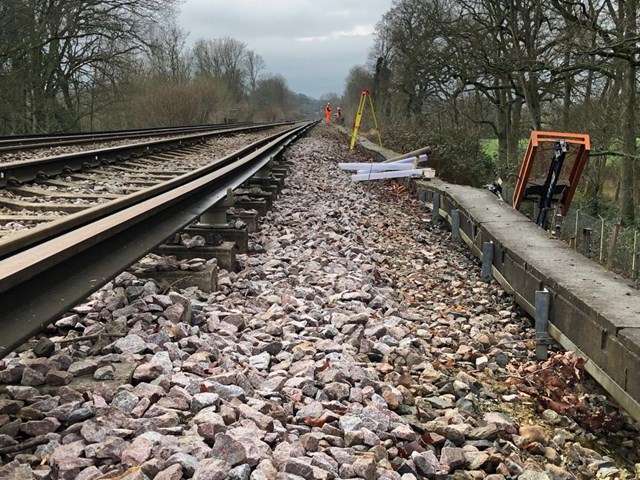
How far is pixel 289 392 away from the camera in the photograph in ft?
9.75

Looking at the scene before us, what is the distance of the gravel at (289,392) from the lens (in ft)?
7.44

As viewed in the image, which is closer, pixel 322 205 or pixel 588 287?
pixel 588 287

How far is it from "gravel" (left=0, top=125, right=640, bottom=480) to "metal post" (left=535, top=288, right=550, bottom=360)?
152 mm

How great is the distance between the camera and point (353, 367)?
333cm

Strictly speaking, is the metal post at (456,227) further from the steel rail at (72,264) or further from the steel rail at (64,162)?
the steel rail at (64,162)

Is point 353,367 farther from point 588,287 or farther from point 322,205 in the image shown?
point 322,205

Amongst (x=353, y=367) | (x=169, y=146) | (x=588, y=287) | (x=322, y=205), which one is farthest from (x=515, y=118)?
(x=353, y=367)

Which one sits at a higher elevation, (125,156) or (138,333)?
(125,156)

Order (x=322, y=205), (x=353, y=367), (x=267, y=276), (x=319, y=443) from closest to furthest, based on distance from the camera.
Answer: (x=319, y=443) → (x=353, y=367) → (x=267, y=276) → (x=322, y=205)

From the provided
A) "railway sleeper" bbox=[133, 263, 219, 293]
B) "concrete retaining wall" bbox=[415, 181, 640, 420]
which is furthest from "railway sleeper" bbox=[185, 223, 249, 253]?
"concrete retaining wall" bbox=[415, 181, 640, 420]

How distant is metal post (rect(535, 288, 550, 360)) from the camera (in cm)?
444

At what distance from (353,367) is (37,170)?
586 centimetres

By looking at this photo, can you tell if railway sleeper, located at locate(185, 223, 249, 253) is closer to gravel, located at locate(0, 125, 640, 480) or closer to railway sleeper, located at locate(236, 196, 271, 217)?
gravel, located at locate(0, 125, 640, 480)

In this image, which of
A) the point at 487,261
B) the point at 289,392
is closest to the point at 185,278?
the point at 289,392
